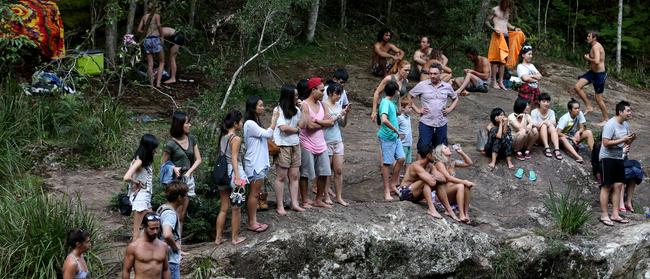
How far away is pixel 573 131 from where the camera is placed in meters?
12.6

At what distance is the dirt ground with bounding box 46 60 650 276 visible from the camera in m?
9.61

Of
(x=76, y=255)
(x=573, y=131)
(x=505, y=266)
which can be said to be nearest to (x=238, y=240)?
(x=76, y=255)

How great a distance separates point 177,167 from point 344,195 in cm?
273

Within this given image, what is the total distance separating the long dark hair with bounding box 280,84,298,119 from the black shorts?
399 centimetres

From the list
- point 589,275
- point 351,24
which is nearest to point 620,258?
point 589,275

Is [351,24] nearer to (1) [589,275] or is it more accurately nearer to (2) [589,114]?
(2) [589,114]

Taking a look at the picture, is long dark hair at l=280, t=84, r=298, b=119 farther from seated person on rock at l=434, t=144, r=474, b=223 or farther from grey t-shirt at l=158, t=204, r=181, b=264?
seated person on rock at l=434, t=144, r=474, b=223

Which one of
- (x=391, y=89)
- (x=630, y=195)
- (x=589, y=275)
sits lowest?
(x=589, y=275)

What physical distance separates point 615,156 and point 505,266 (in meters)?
2.01

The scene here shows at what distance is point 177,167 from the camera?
873 centimetres

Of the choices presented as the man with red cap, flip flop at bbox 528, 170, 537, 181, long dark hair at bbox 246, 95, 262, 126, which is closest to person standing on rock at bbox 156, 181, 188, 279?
long dark hair at bbox 246, 95, 262, 126

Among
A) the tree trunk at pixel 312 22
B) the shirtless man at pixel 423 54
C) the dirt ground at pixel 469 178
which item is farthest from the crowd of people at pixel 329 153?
the tree trunk at pixel 312 22

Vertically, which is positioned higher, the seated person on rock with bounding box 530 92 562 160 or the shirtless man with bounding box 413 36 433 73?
the shirtless man with bounding box 413 36 433 73

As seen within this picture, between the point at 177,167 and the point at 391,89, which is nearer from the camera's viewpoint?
the point at 177,167
